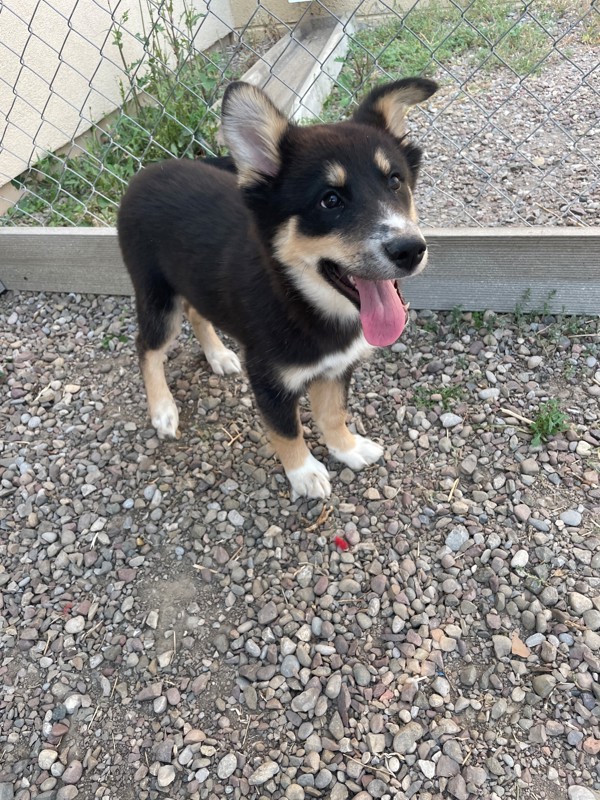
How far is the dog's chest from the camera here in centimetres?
216

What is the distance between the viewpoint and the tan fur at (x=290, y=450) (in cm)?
237

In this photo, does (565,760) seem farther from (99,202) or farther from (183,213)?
(99,202)

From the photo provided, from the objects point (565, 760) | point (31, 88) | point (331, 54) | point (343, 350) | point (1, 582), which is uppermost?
point (31, 88)

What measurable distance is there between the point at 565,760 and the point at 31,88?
16.9 feet

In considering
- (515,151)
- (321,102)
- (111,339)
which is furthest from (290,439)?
(321,102)

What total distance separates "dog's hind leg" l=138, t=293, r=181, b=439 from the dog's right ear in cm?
100

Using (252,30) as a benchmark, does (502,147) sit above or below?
below

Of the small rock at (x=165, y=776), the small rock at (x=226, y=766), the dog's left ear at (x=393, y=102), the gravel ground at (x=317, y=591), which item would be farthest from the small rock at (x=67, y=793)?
the dog's left ear at (x=393, y=102)

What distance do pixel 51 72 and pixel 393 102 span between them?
3.60 metres

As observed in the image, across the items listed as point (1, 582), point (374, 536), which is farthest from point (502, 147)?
point (1, 582)

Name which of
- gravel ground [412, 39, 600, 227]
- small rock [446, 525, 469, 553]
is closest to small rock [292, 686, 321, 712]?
small rock [446, 525, 469, 553]

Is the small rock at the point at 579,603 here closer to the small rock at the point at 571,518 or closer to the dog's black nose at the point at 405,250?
the small rock at the point at 571,518

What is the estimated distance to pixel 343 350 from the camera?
2.18 meters

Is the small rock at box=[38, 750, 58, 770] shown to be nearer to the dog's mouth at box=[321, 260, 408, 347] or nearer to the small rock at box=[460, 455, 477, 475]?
the dog's mouth at box=[321, 260, 408, 347]
